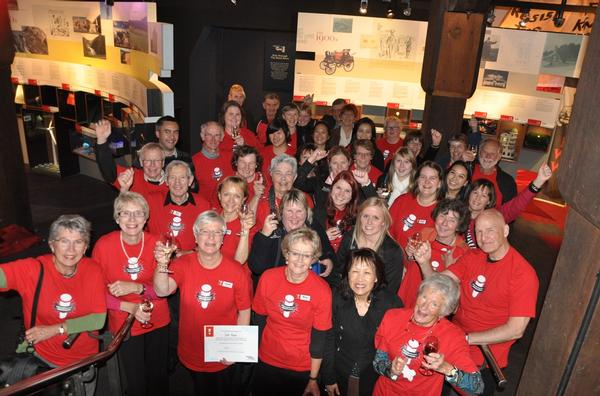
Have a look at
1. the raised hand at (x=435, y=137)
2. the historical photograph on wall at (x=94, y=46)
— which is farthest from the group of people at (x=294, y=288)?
the historical photograph on wall at (x=94, y=46)

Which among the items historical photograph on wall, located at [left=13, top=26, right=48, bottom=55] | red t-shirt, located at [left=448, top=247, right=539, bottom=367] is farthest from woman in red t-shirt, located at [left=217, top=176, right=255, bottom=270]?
historical photograph on wall, located at [left=13, top=26, right=48, bottom=55]

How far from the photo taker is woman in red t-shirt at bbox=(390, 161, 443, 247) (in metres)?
4.36

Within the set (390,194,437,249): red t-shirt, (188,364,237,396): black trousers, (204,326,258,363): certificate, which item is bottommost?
(188,364,237,396): black trousers

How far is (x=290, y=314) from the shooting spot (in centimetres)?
316

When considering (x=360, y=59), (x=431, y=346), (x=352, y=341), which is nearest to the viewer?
(x=431, y=346)

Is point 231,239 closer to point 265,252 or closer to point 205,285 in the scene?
point 265,252

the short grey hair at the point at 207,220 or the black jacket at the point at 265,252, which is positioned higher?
the short grey hair at the point at 207,220

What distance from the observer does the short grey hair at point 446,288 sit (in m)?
2.75

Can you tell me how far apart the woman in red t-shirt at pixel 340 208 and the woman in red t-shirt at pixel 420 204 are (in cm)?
53

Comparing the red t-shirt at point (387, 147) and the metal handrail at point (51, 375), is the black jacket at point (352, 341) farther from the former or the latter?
the red t-shirt at point (387, 147)

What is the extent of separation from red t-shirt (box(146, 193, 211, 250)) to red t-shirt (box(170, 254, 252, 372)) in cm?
83

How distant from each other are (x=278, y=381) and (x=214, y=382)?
52cm

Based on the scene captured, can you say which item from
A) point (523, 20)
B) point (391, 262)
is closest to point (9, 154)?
point (391, 262)

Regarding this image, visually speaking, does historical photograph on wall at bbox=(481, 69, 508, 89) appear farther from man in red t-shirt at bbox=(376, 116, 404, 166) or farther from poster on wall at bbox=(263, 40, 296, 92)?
poster on wall at bbox=(263, 40, 296, 92)
